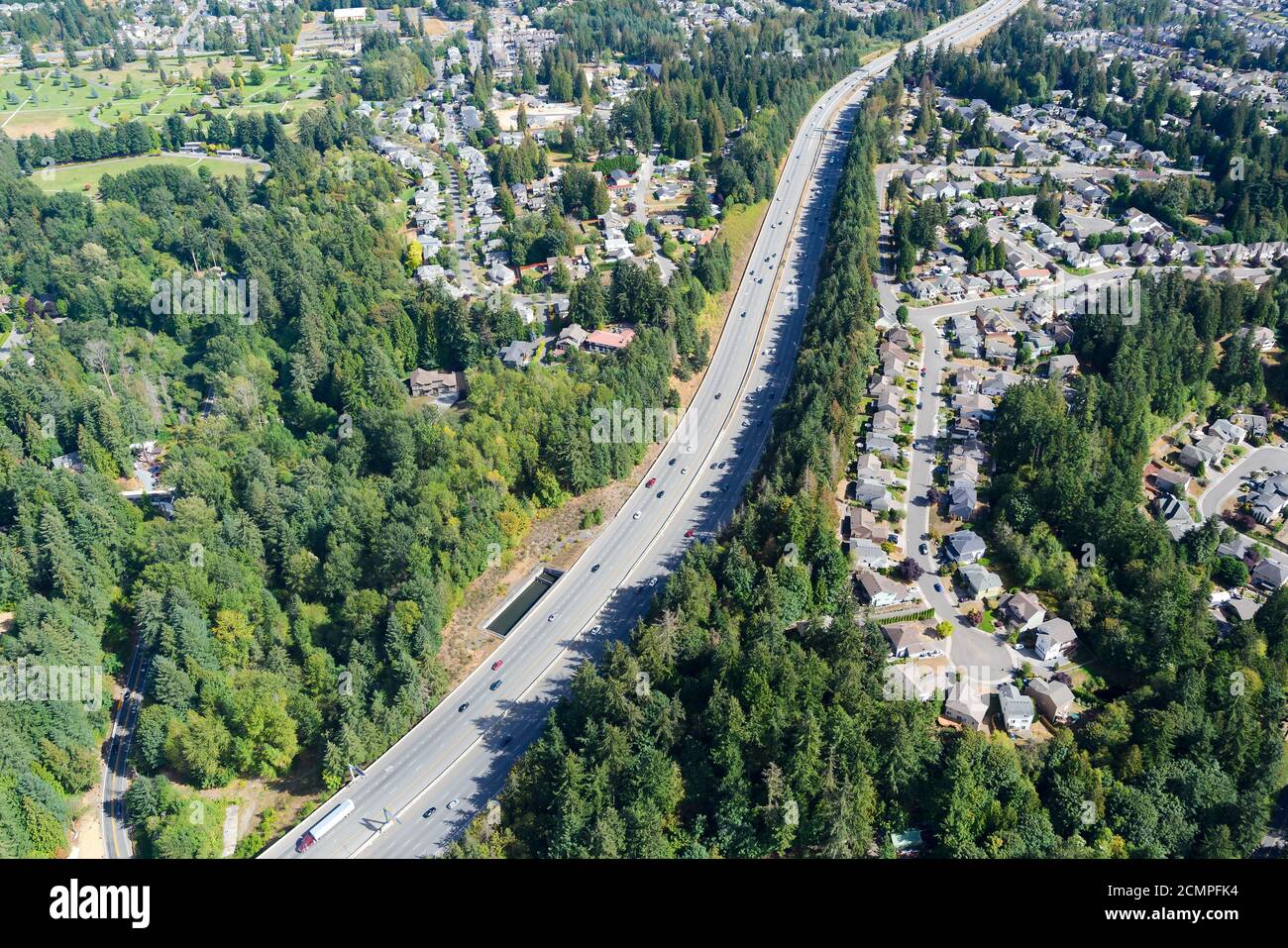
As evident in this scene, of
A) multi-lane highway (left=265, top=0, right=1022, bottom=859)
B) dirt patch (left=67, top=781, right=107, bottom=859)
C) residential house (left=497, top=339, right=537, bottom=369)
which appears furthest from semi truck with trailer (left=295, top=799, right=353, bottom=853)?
residential house (left=497, top=339, right=537, bottom=369)

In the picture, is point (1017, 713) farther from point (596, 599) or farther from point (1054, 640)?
point (596, 599)

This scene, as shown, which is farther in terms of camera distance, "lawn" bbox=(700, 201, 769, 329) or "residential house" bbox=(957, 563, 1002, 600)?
"lawn" bbox=(700, 201, 769, 329)

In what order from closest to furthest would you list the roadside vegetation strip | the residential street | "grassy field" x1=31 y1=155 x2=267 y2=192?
the roadside vegetation strip
the residential street
"grassy field" x1=31 y1=155 x2=267 y2=192

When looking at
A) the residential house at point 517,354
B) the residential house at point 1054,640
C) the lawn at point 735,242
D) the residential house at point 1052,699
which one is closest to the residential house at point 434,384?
the residential house at point 517,354

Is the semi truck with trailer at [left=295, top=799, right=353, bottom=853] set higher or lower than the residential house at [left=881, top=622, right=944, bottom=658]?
lower

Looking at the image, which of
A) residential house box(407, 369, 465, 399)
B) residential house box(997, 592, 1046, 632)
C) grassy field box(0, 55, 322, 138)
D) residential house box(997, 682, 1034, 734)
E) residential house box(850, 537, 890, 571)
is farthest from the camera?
grassy field box(0, 55, 322, 138)

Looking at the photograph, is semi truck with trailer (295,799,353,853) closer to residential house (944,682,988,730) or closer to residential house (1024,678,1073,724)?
residential house (944,682,988,730)

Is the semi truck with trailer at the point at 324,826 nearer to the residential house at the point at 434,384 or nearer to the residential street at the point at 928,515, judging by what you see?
the residential street at the point at 928,515
